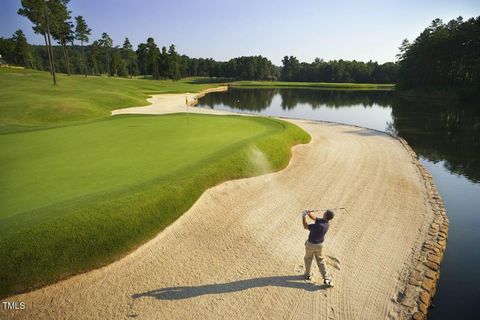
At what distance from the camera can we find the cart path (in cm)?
719

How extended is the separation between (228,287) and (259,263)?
136 cm

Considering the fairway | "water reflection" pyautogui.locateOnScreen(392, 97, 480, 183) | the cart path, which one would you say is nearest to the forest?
"water reflection" pyautogui.locateOnScreen(392, 97, 480, 183)

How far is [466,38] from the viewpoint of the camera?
68062 mm

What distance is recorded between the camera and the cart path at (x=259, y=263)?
7.19 m

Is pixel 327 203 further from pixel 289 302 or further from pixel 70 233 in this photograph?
pixel 70 233

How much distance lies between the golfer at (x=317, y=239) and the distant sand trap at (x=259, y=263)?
32 cm

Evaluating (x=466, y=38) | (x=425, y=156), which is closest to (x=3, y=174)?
(x=425, y=156)

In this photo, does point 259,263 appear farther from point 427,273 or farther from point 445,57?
point 445,57

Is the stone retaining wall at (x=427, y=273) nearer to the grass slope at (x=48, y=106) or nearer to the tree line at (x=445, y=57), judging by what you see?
the grass slope at (x=48, y=106)

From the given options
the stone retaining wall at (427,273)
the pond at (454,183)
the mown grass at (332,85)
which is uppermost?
the mown grass at (332,85)

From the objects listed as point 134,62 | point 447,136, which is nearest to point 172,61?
point 134,62

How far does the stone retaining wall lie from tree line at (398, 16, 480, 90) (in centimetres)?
6545

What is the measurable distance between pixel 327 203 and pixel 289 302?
245 inches

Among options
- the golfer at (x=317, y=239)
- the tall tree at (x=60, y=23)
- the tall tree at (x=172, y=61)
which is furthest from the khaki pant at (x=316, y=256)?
the tall tree at (x=172, y=61)
